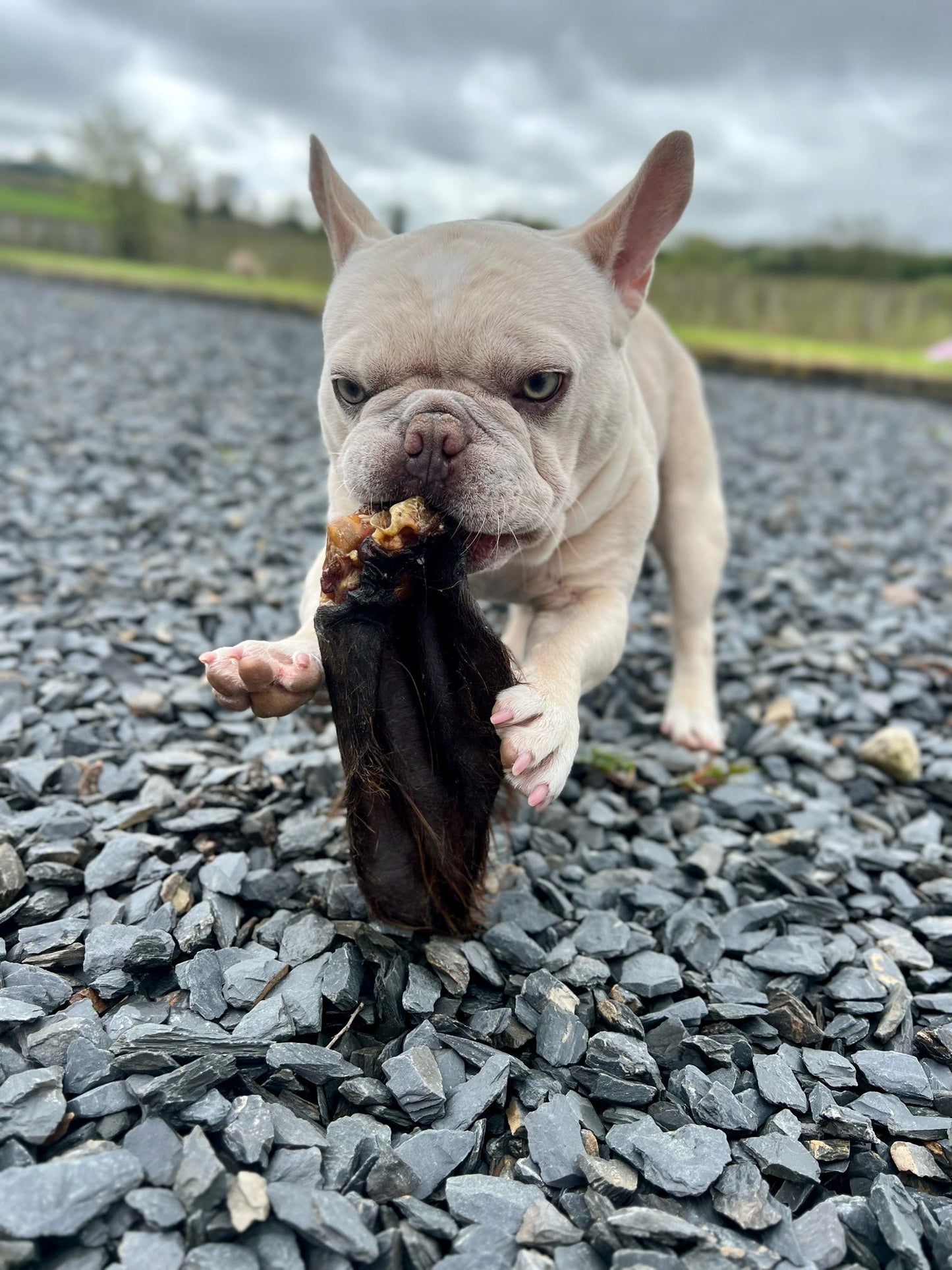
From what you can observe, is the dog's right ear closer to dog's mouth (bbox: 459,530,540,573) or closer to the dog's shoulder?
the dog's shoulder

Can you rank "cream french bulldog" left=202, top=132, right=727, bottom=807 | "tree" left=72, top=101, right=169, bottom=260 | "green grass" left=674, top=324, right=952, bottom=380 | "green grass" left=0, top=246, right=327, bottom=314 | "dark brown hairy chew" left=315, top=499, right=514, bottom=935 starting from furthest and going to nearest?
"tree" left=72, top=101, right=169, bottom=260
"green grass" left=0, top=246, right=327, bottom=314
"green grass" left=674, top=324, right=952, bottom=380
"cream french bulldog" left=202, top=132, right=727, bottom=807
"dark brown hairy chew" left=315, top=499, right=514, bottom=935

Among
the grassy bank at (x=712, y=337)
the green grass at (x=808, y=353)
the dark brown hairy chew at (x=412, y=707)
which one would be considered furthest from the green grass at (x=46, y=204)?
the dark brown hairy chew at (x=412, y=707)

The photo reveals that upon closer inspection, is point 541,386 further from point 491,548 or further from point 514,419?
point 491,548

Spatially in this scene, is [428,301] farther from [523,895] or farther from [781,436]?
[781,436]

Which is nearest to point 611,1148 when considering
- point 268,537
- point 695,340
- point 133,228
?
point 268,537

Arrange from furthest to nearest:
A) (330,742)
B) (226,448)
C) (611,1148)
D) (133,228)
→ (133,228)
(226,448)
(330,742)
(611,1148)

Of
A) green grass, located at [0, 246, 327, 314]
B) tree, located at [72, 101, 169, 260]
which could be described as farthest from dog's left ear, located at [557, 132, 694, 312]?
tree, located at [72, 101, 169, 260]

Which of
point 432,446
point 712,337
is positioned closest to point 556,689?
point 432,446

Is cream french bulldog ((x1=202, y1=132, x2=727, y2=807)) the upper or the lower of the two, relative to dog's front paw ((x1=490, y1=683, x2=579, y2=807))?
upper
